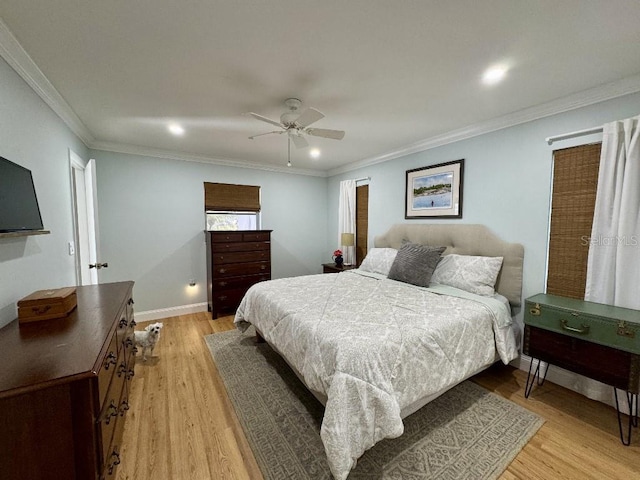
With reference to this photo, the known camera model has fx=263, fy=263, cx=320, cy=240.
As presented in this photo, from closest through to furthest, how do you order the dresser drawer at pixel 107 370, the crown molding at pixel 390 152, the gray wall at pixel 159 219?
the dresser drawer at pixel 107 370 → the crown molding at pixel 390 152 → the gray wall at pixel 159 219

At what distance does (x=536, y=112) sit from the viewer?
94.0 inches

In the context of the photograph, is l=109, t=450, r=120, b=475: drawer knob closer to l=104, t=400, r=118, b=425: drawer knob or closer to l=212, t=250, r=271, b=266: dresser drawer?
l=104, t=400, r=118, b=425: drawer knob

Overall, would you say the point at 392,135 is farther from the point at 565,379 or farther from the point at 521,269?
the point at 565,379

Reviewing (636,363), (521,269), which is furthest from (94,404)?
(521,269)

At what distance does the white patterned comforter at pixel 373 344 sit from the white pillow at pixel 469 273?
16cm

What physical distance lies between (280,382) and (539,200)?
2.89 m

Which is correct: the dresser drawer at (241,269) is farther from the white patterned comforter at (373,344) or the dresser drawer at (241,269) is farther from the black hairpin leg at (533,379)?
the black hairpin leg at (533,379)

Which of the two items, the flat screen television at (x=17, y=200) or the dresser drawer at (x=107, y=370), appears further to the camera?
the flat screen television at (x=17, y=200)

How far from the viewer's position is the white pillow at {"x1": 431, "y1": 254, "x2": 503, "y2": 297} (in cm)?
255

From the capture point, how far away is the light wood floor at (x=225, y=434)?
59.3 inches

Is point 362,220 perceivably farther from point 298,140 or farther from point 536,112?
point 536,112

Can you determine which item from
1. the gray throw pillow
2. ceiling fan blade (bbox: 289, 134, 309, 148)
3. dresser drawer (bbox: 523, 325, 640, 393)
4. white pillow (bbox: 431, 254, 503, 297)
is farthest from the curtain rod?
ceiling fan blade (bbox: 289, 134, 309, 148)

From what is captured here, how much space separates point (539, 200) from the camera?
2.43 metres

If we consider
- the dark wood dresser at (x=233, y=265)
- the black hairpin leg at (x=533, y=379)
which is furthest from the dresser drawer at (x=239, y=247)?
the black hairpin leg at (x=533, y=379)
